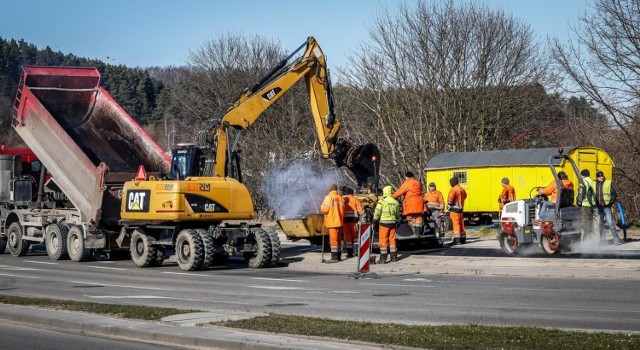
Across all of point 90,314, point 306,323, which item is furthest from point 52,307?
point 306,323

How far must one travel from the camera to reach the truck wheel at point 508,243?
23672 mm

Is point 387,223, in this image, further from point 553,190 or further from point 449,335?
point 449,335

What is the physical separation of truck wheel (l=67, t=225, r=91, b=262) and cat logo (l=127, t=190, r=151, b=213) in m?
2.33

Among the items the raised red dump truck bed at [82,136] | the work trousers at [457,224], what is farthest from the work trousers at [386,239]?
the raised red dump truck bed at [82,136]

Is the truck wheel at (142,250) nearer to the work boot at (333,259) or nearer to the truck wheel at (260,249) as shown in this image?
the truck wheel at (260,249)

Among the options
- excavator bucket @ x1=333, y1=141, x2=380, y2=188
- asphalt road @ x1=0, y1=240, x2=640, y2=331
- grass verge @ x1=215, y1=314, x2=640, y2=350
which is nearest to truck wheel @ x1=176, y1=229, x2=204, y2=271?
asphalt road @ x1=0, y1=240, x2=640, y2=331

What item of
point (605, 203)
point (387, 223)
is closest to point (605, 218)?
point (605, 203)

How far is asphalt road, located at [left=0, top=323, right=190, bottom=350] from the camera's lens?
1136 centimetres

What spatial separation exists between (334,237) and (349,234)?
100 centimetres

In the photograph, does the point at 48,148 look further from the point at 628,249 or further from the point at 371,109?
the point at 371,109

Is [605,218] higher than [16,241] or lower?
higher

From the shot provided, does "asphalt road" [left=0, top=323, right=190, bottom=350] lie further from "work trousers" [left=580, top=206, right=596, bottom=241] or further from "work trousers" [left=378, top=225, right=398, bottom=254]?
"work trousers" [left=580, top=206, right=596, bottom=241]

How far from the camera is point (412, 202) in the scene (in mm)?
25281

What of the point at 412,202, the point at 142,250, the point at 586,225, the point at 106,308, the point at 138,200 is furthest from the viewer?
the point at 412,202
